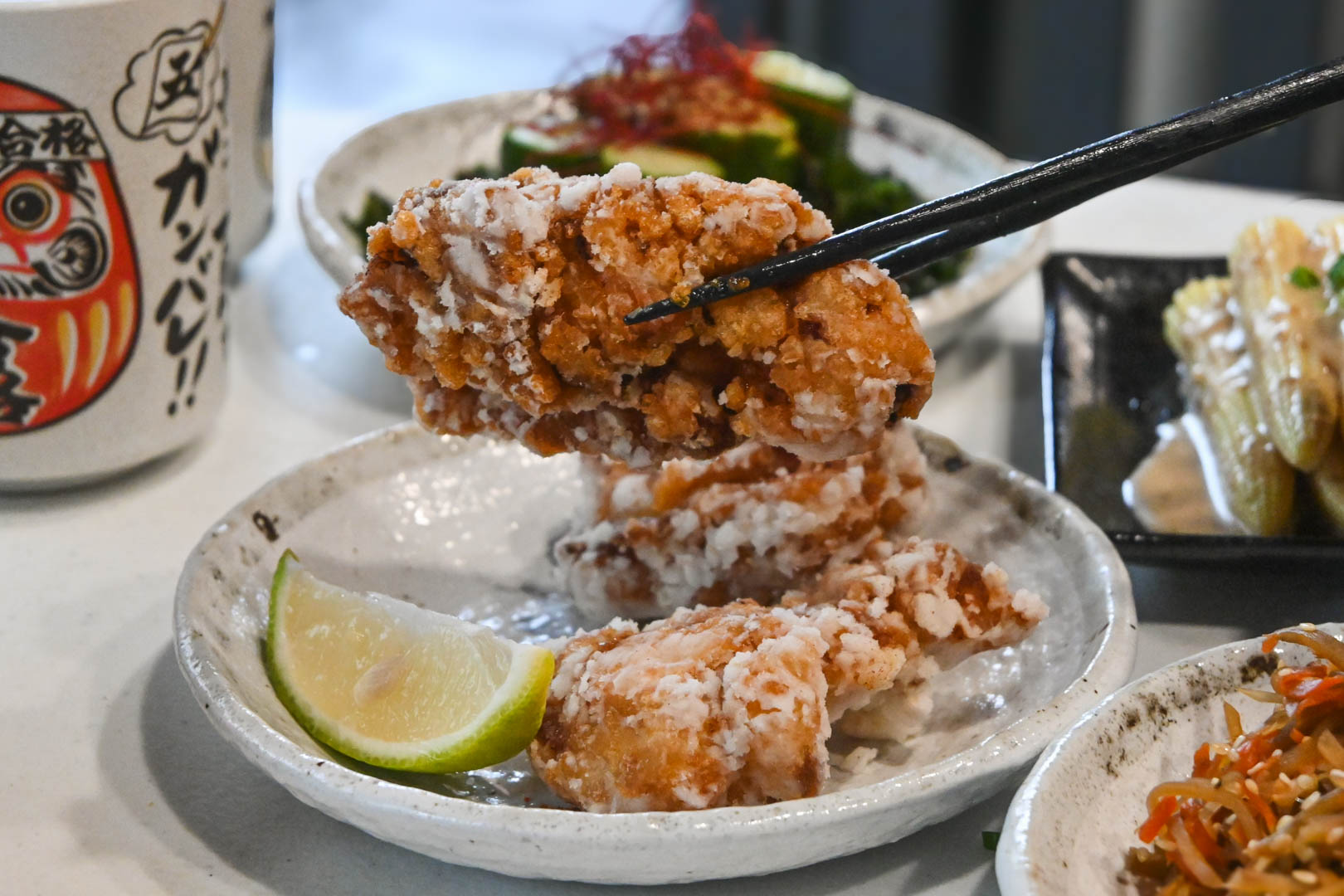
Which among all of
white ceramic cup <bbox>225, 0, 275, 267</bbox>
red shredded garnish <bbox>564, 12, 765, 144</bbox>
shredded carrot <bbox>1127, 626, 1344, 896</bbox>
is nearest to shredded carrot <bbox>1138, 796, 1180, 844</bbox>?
shredded carrot <bbox>1127, 626, 1344, 896</bbox>

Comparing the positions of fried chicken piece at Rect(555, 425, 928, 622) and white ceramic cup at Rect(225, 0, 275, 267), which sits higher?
white ceramic cup at Rect(225, 0, 275, 267)

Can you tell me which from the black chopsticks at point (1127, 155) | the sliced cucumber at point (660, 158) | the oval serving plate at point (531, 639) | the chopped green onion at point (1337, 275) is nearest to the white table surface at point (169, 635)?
the oval serving plate at point (531, 639)

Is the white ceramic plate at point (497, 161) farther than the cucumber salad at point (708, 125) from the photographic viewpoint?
No

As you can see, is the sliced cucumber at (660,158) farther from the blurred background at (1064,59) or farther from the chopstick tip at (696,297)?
the chopstick tip at (696,297)

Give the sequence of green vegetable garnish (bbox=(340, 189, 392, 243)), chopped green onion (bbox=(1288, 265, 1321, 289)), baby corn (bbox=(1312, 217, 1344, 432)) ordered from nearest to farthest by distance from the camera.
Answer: baby corn (bbox=(1312, 217, 1344, 432))
chopped green onion (bbox=(1288, 265, 1321, 289))
green vegetable garnish (bbox=(340, 189, 392, 243))

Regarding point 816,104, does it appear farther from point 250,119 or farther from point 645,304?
point 645,304

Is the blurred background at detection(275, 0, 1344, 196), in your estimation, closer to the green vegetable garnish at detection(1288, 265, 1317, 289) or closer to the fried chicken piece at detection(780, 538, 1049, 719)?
the green vegetable garnish at detection(1288, 265, 1317, 289)

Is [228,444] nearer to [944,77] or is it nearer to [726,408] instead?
[726,408]
